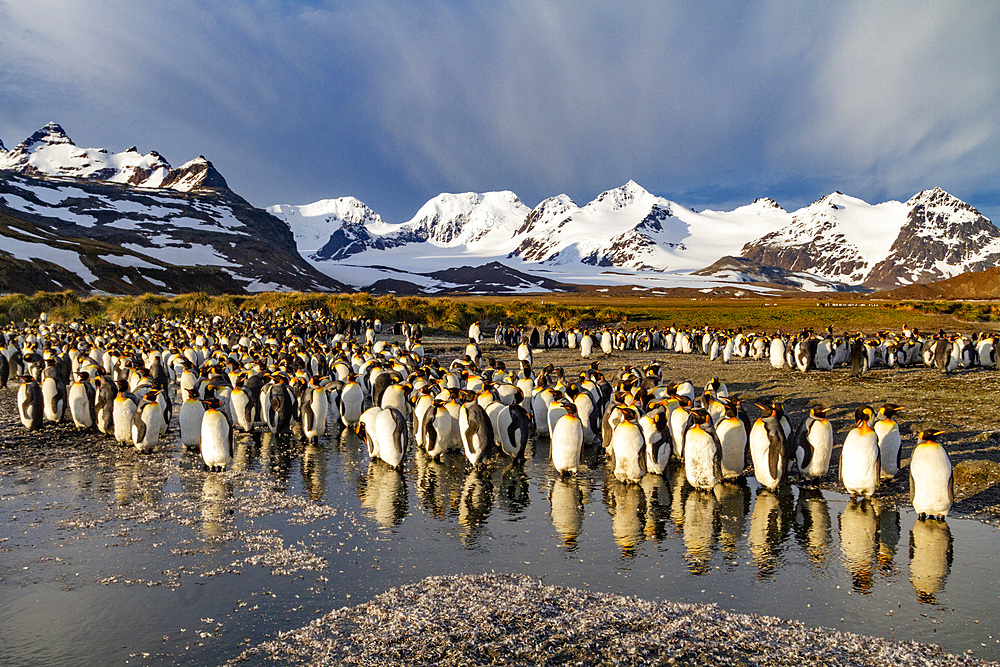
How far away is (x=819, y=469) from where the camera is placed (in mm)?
8203

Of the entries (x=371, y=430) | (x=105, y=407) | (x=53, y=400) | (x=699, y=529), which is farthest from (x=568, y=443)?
(x=53, y=400)

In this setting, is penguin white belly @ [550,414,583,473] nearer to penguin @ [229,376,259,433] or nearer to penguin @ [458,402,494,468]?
penguin @ [458,402,494,468]

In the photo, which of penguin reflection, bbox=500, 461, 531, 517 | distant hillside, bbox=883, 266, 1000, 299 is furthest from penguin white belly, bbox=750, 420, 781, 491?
distant hillside, bbox=883, 266, 1000, 299

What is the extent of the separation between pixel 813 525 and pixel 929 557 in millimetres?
1083

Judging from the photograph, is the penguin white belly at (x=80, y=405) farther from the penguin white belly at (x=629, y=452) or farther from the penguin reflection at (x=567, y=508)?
the penguin white belly at (x=629, y=452)

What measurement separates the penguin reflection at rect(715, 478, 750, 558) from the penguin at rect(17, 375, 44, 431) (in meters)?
11.3

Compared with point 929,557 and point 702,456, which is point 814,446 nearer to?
point 702,456

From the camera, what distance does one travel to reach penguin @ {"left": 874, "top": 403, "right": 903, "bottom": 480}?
311 inches

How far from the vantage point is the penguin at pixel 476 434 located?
899cm

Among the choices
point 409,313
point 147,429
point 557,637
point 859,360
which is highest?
point 409,313

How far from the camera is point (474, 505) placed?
25.2 feet

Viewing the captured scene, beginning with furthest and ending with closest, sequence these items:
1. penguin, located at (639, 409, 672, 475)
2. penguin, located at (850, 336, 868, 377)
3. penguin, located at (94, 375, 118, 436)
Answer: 1. penguin, located at (850, 336, 868, 377)
2. penguin, located at (94, 375, 118, 436)
3. penguin, located at (639, 409, 672, 475)

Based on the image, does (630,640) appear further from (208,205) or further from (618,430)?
(208,205)

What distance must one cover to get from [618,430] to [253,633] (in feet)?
16.4
